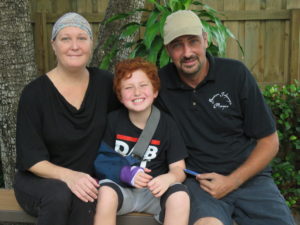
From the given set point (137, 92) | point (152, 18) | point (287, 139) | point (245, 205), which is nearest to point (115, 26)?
point (152, 18)

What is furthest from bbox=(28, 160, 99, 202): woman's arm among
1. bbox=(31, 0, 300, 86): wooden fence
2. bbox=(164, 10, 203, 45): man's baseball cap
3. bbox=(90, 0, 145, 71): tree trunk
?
bbox=(31, 0, 300, 86): wooden fence

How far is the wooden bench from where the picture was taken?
8.14 ft

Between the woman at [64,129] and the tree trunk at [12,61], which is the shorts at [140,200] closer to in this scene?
the woman at [64,129]

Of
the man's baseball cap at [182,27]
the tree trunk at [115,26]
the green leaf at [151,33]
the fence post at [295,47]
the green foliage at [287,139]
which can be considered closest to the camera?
the man's baseball cap at [182,27]

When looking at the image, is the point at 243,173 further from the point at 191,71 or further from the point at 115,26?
the point at 115,26

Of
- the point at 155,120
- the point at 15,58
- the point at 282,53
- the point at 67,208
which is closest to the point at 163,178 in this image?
the point at 155,120

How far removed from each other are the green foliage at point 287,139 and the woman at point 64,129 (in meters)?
2.05

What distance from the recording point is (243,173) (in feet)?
8.59

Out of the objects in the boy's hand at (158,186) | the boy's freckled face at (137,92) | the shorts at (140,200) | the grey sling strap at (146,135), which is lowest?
→ the shorts at (140,200)

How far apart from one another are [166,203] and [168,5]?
180 cm

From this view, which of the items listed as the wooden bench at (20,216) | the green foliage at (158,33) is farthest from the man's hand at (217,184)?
the green foliage at (158,33)

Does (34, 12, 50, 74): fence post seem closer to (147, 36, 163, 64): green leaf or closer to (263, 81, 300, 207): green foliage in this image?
(147, 36, 163, 64): green leaf

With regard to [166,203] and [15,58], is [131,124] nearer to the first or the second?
[166,203]

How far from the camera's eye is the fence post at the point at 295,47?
204 inches
